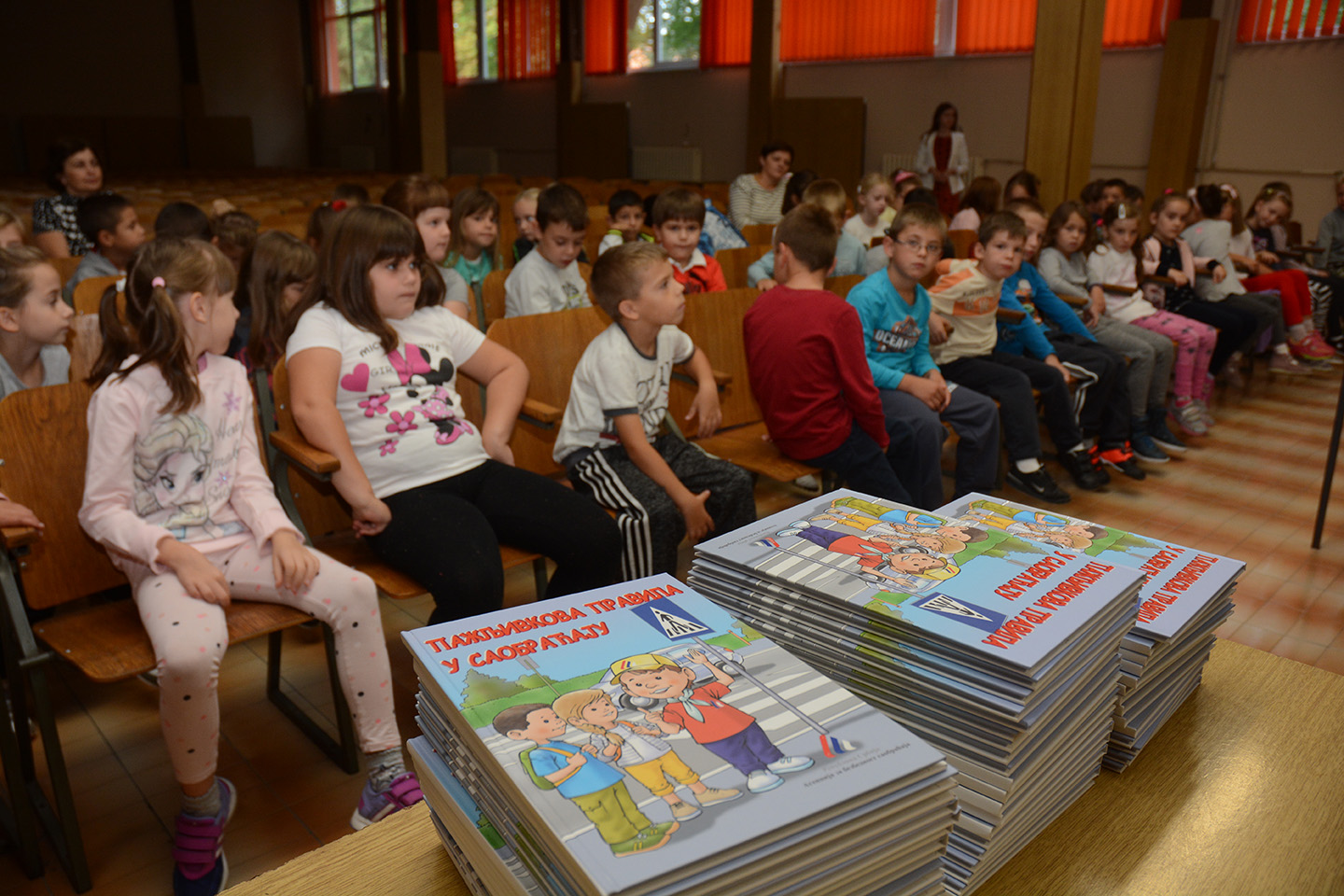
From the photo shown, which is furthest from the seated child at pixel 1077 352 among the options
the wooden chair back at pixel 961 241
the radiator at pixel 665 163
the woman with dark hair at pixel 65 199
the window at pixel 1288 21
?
the radiator at pixel 665 163

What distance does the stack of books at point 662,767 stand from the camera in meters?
0.60

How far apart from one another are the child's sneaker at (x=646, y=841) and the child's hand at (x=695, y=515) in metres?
1.72

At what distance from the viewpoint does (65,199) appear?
4191 millimetres

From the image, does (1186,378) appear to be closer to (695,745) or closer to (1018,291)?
(1018,291)

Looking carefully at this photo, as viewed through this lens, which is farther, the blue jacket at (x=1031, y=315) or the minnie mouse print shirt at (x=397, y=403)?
the blue jacket at (x=1031, y=315)

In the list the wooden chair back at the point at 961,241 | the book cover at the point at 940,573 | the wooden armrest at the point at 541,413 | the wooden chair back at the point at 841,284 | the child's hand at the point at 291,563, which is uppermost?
the wooden chair back at the point at 961,241

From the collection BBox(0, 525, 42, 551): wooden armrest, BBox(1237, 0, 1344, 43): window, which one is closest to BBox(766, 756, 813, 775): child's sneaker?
BBox(0, 525, 42, 551): wooden armrest

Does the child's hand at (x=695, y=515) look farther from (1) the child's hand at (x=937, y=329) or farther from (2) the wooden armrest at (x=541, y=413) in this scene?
(1) the child's hand at (x=937, y=329)

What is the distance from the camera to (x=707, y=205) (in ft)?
16.5

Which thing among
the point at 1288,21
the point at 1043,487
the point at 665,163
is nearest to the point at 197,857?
the point at 1043,487

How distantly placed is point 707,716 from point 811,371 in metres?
1.95

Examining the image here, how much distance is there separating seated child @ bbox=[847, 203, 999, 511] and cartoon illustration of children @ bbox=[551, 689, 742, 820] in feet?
7.62

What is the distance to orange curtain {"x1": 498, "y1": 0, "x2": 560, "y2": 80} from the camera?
13414 millimetres

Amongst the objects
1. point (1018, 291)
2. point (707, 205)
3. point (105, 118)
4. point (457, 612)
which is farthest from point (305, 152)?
point (457, 612)
